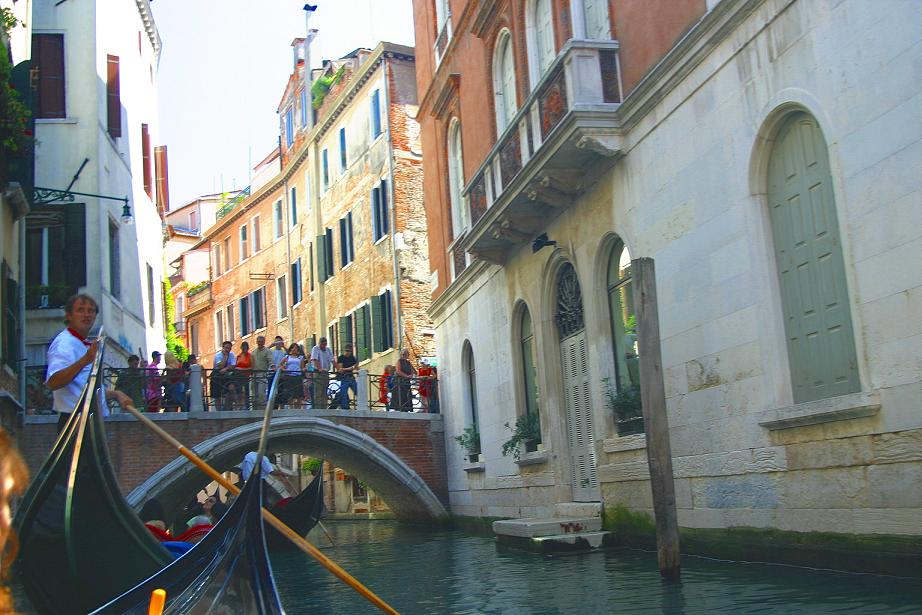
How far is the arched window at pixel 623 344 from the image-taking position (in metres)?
9.21

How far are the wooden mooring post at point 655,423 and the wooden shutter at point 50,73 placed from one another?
1020cm

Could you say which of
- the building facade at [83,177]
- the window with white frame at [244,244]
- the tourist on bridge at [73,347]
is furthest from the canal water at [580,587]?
the window with white frame at [244,244]

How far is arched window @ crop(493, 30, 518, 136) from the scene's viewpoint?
12.4m

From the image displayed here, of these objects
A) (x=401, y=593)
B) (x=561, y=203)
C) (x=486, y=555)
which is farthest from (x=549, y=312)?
(x=401, y=593)

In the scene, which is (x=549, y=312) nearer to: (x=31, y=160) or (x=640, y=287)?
(x=640, y=287)

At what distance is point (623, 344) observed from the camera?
9.53 meters

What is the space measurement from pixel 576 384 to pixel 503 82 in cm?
395

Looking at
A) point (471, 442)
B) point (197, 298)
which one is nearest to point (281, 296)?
point (197, 298)

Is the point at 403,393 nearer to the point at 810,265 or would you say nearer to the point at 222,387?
the point at 222,387

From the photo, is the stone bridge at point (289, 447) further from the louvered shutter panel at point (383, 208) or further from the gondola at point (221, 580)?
the gondola at point (221, 580)

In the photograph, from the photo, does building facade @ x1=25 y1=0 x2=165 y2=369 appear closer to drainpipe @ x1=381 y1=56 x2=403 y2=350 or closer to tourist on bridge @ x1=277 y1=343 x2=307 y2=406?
tourist on bridge @ x1=277 y1=343 x2=307 y2=406

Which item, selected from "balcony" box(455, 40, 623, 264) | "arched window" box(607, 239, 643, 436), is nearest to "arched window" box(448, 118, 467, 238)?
"balcony" box(455, 40, 623, 264)

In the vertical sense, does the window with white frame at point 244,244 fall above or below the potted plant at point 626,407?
above

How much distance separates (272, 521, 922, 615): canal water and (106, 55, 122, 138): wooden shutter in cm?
734
